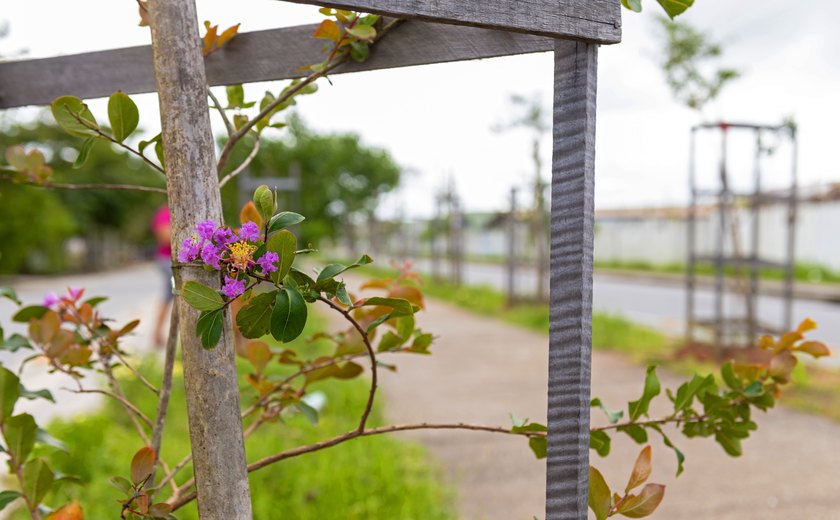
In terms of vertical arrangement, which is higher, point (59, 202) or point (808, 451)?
point (59, 202)

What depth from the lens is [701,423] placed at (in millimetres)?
1271

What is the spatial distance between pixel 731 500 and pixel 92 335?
2.75 metres

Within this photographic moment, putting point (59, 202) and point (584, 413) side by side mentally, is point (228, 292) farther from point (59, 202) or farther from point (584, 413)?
point (59, 202)

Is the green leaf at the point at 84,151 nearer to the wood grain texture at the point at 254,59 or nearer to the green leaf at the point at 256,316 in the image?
the wood grain texture at the point at 254,59

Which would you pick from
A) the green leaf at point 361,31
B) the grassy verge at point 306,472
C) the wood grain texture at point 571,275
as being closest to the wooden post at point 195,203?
the green leaf at point 361,31

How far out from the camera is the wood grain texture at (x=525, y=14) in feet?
2.85

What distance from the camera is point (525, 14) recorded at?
923 millimetres

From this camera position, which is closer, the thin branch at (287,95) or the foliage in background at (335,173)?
the thin branch at (287,95)

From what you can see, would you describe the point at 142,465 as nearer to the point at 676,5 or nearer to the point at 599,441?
the point at 599,441

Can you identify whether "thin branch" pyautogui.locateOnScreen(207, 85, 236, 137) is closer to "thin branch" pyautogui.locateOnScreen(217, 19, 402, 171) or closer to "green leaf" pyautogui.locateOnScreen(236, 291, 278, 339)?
"thin branch" pyautogui.locateOnScreen(217, 19, 402, 171)

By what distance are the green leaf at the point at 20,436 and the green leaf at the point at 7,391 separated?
21mm

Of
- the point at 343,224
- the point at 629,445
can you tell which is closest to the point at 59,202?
the point at 343,224

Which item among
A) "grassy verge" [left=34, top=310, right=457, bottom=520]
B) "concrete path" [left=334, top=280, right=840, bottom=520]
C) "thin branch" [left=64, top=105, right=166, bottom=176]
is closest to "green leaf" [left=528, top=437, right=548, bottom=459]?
"thin branch" [left=64, top=105, right=166, bottom=176]

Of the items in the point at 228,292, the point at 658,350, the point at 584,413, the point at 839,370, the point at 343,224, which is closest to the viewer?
the point at 228,292
